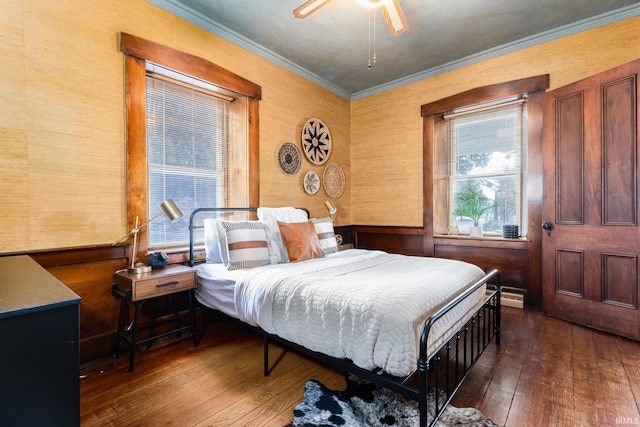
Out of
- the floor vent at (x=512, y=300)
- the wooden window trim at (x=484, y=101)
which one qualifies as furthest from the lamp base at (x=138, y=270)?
the floor vent at (x=512, y=300)

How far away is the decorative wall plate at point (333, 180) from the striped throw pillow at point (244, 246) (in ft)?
6.06

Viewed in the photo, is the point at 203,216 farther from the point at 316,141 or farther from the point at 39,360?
the point at 39,360

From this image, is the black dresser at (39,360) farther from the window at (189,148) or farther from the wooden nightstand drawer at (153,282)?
the window at (189,148)

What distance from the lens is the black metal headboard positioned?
2.79 metres

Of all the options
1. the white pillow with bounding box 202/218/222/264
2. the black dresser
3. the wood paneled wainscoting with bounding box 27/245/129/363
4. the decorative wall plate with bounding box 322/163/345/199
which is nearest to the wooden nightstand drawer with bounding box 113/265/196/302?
the wood paneled wainscoting with bounding box 27/245/129/363

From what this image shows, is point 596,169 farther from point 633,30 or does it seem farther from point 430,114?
point 430,114

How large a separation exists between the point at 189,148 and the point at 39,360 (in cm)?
250

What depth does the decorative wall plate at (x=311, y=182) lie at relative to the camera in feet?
13.4

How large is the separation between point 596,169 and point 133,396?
4.11 metres

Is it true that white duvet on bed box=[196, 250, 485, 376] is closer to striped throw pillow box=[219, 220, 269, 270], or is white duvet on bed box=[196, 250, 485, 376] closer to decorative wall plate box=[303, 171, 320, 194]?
striped throw pillow box=[219, 220, 269, 270]

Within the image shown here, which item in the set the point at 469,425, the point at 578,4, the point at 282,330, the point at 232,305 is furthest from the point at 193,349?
the point at 578,4

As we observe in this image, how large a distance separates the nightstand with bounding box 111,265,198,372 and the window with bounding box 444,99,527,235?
10.8 feet

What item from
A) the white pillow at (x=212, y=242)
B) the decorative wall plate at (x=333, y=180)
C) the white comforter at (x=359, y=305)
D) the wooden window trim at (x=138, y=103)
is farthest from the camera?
the decorative wall plate at (x=333, y=180)

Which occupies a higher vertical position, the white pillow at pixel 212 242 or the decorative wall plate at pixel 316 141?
the decorative wall plate at pixel 316 141
